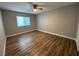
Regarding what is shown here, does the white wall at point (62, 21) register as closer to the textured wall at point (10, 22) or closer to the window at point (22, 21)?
the window at point (22, 21)

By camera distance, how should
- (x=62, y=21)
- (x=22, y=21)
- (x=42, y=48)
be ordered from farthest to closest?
(x=22, y=21), (x=62, y=21), (x=42, y=48)

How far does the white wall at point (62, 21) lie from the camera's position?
3593mm

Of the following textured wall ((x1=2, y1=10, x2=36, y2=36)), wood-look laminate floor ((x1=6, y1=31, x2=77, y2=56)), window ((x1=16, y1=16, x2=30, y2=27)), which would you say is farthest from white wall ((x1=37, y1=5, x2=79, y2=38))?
textured wall ((x1=2, y1=10, x2=36, y2=36))

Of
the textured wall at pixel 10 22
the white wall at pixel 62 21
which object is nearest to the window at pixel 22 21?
the textured wall at pixel 10 22

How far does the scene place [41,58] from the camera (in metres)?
0.46

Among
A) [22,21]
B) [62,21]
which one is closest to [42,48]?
[62,21]

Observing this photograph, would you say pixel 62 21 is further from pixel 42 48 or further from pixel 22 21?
pixel 22 21

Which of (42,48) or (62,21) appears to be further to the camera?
(62,21)

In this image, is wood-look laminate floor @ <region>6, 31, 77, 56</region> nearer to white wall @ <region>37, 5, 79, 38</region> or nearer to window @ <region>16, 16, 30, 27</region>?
white wall @ <region>37, 5, 79, 38</region>

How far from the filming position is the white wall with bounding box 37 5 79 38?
11.8ft

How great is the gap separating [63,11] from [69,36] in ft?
5.16

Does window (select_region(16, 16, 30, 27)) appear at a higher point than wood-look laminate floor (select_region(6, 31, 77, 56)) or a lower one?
higher

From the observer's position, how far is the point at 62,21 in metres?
4.22

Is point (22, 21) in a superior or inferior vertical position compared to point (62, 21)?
inferior
